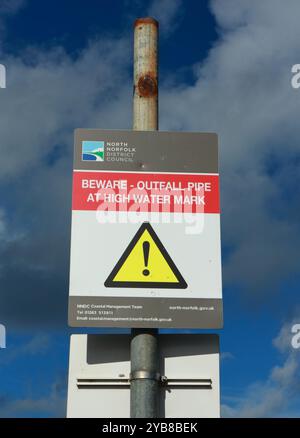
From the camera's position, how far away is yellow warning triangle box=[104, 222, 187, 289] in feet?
18.8

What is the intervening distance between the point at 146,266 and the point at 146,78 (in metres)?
1.52

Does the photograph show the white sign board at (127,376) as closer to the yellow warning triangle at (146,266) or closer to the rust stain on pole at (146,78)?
the yellow warning triangle at (146,266)

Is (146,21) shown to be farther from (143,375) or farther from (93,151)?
(143,375)

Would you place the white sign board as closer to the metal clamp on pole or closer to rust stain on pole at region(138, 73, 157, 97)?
the metal clamp on pole

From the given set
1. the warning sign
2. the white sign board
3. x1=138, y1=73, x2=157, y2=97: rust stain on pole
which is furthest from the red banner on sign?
the white sign board

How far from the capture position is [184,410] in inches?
219

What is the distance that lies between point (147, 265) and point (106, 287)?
359mm

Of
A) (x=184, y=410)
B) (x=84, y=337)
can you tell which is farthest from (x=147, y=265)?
(x=184, y=410)

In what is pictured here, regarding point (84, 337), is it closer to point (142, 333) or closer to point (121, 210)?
point (142, 333)

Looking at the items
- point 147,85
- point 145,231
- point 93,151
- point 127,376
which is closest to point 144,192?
point 145,231

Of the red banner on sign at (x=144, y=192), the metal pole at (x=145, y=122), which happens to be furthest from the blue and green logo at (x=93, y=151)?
the metal pole at (x=145, y=122)

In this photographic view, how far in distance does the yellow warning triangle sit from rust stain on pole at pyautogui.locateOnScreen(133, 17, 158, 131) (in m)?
0.87
